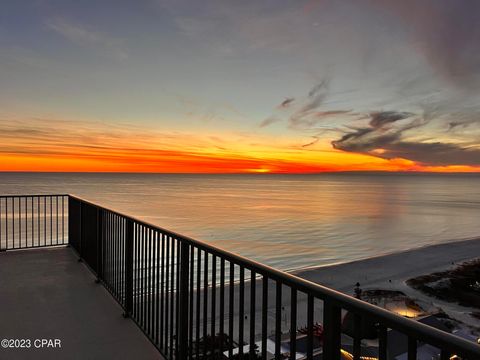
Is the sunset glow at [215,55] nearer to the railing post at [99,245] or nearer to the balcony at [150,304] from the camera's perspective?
the balcony at [150,304]

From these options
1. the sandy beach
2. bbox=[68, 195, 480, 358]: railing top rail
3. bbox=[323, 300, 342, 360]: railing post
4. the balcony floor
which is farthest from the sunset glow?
the sandy beach

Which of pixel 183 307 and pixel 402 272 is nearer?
pixel 183 307

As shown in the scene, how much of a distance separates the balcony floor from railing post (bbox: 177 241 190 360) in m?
0.39

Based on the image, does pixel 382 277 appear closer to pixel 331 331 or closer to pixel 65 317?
pixel 65 317

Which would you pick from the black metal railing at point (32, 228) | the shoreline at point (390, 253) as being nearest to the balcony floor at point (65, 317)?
the black metal railing at point (32, 228)

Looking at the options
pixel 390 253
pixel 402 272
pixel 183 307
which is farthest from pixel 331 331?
pixel 390 253

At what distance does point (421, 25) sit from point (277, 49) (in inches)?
188

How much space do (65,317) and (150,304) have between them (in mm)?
991

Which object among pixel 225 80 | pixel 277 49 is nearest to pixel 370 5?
pixel 277 49

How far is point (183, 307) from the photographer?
2.43 metres

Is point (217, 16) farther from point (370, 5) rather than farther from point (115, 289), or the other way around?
point (115, 289)

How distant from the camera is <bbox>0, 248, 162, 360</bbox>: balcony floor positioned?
275cm

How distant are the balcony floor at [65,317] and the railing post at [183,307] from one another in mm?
393

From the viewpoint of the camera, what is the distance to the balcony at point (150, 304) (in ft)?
3.88
